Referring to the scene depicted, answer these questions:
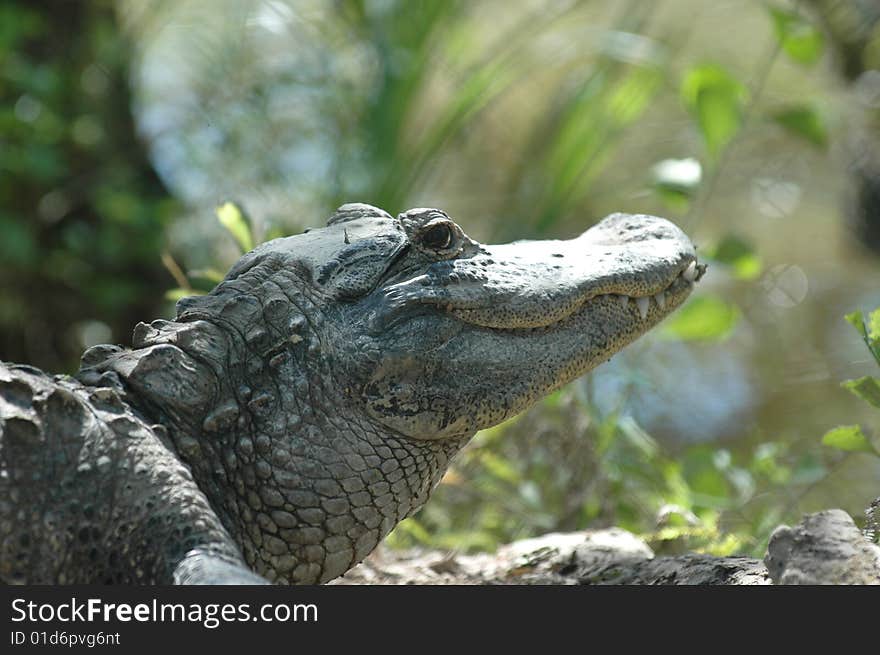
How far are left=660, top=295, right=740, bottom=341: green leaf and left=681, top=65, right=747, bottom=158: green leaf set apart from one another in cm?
58

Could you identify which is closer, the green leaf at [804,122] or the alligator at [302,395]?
the alligator at [302,395]

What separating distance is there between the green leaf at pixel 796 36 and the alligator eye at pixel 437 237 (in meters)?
1.94

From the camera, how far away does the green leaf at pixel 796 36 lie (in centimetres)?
378

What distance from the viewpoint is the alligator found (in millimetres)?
2027

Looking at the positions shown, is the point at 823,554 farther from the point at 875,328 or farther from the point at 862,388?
the point at 875,328

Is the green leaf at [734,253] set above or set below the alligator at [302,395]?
above

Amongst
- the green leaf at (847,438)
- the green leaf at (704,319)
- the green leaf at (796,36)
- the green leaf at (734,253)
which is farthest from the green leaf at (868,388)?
the green leaf at (796,36)

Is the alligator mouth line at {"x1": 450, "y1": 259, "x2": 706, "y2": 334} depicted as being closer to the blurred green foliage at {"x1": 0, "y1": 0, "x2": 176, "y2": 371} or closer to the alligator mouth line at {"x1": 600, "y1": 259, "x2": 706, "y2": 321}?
the alligator mouth line at {"x1": 600, "y1": 259, "x2": 706, "y2": 321}

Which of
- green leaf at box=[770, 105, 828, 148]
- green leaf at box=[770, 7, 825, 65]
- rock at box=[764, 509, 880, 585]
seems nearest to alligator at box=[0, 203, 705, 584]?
rock at box=[764, 509, 880, 585]

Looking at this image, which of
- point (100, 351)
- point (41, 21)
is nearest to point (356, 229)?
point (100, 351)

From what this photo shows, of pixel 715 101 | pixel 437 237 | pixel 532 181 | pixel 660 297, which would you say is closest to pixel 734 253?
pixel 715 101

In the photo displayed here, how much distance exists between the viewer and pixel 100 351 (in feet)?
7.84

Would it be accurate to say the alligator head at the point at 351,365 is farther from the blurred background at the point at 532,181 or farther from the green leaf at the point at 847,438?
the blurred background at the point at 532,181

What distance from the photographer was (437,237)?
2.47m
